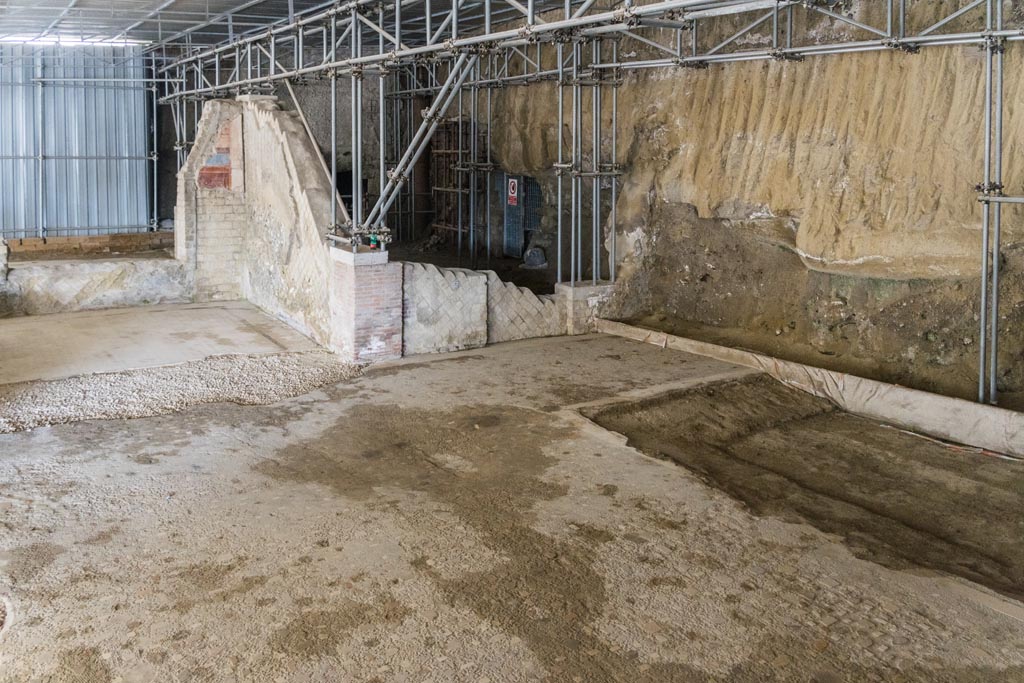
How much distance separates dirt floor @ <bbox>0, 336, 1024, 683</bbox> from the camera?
5.34 m

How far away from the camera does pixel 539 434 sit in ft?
30.8

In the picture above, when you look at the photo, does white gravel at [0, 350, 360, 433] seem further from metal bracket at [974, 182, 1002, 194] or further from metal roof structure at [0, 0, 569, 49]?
metal bracket at [974, 182, 1002, 194]

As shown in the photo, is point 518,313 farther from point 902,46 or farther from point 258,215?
point 902,46

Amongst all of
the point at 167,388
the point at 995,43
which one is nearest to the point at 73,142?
the point at 167,388

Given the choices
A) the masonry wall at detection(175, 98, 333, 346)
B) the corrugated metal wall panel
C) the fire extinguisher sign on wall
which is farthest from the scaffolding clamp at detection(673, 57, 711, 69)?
the corrugated metal wall panel

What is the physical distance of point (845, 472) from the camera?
30.1 ft

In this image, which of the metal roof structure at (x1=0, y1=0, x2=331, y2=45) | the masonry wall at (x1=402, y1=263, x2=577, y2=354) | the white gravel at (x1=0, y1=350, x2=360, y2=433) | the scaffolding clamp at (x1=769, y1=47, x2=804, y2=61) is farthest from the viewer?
the metal roof structure at (x1=0, y1=0, x2=331, y2=45)

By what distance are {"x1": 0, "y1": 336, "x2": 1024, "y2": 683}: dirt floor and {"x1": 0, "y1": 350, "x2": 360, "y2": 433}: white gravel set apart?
0.41 metres

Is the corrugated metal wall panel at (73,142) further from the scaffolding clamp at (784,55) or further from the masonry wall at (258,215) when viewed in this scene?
the scaffolding clamp at (784,55)

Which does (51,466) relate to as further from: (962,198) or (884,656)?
(962,198)

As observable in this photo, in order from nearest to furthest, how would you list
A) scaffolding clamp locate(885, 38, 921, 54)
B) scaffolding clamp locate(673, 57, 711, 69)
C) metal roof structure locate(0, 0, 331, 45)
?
scaffolding clamp locate(885, 38, 921, 54)
scaffolding clamp locate(673, 57, 711, 69)
metal roof structure locate(0, 0, 331, 45)

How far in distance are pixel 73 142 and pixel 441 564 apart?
62.4 feet

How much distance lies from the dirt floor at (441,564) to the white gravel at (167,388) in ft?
1.36

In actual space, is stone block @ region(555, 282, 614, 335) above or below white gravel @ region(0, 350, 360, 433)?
above
